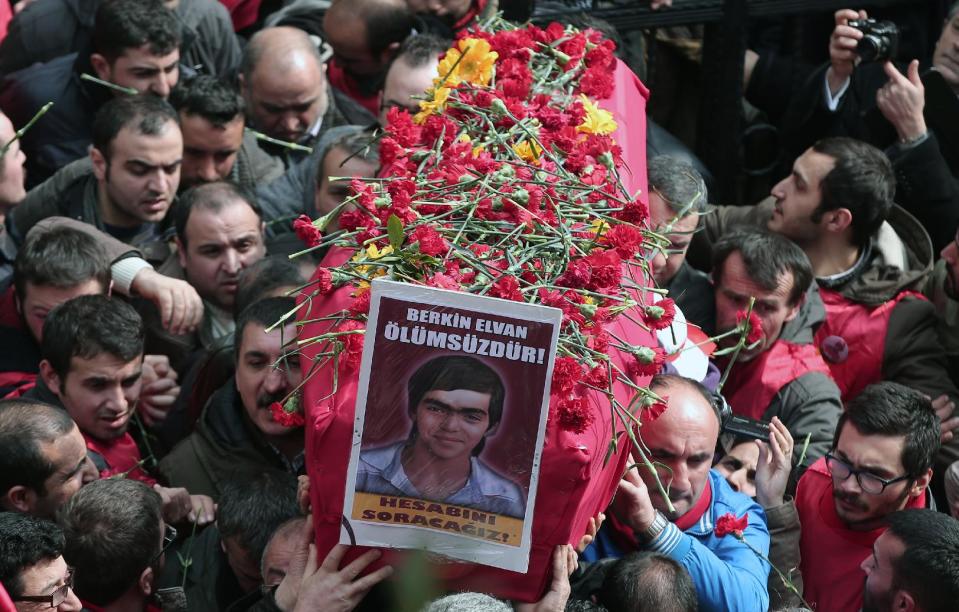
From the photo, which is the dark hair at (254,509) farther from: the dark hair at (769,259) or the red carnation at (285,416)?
the dark hair at (769,259)

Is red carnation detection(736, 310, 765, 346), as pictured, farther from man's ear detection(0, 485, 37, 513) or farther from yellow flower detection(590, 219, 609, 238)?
man's ear detection(0, 485, 37, 513)

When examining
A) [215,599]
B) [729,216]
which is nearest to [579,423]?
[215,599]

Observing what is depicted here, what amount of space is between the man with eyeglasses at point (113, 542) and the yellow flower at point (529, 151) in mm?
1351

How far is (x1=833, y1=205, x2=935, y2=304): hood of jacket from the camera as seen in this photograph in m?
5.07

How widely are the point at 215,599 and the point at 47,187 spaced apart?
224cm

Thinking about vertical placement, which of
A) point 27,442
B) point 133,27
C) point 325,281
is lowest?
point 27,442

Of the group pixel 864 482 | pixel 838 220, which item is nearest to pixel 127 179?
pixel 838 220

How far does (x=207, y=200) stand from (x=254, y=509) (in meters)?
1.58

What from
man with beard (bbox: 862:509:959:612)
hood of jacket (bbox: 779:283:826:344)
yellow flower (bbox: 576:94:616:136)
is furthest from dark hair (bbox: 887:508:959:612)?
yellow flower (bbox: 576:94:616:136)

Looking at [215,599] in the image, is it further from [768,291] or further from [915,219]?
[915,219]

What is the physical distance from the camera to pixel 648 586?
354 centimetres

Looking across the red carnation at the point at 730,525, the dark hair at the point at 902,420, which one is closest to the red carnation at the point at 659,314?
the red carnation at the point at 730,525

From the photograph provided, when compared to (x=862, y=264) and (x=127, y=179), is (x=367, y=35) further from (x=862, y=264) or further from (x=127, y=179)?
(x=862, y=264)

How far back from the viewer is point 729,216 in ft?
18.3
